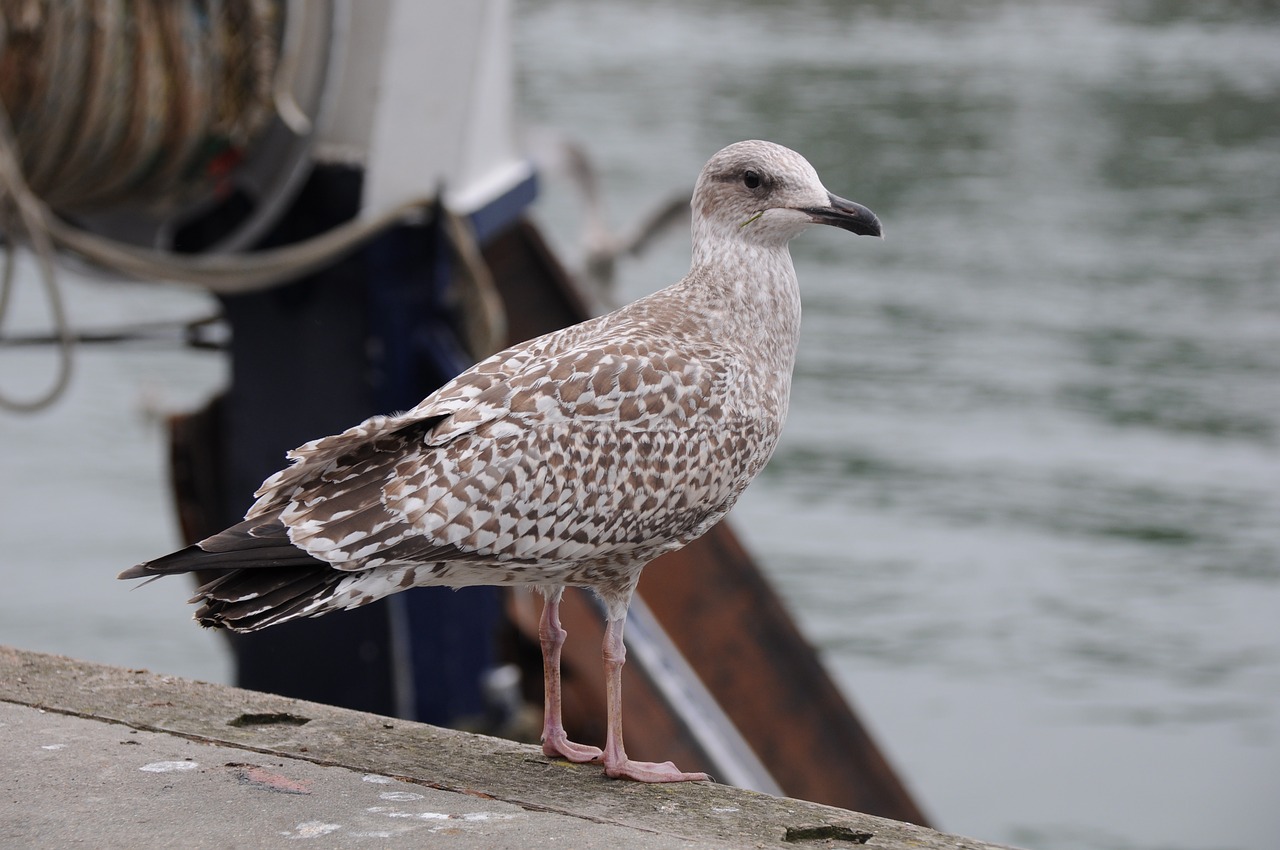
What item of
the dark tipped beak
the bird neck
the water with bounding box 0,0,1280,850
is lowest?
the water with bounding box 0,0,1280,850

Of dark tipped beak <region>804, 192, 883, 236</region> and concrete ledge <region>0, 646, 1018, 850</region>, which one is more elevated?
dark tipped beak <region>804, 192, 883, 236</region>

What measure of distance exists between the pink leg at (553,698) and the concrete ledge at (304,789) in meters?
0.05

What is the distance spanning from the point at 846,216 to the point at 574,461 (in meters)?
0.91

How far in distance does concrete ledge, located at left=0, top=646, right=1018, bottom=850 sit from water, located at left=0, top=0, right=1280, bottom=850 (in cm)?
432

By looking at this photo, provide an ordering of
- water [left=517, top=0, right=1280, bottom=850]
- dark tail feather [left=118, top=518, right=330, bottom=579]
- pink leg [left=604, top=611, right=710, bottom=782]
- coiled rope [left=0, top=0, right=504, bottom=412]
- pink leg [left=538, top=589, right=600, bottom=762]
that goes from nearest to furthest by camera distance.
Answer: dark tail feather [left=118, top=518, right=330, bottom=579] < pink leg [left=604, top=611, right=710, bottom=782] < pink leg [left=538, top=589, right=600, bottom=762] < coiled rope [left=0, top=0, right=504, bottom=412] < water [left=517, top=0, right=1280, bottom=850]

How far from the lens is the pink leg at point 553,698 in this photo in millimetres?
4160

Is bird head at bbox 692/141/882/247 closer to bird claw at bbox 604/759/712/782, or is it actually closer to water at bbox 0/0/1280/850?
bird claw at bbox 604/759/712/782

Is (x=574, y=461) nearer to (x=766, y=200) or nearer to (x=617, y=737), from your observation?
(x=617, y=737)

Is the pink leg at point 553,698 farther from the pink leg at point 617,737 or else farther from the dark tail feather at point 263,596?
the dark tail feather at point 263,596

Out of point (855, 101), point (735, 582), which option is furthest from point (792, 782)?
point (855, 101)

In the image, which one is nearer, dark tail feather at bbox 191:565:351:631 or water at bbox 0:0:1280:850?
dark tail feather at bbox 191:565:351:631

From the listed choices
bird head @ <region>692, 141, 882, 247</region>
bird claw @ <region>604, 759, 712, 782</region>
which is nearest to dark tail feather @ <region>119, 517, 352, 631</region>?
bird claw @ <region>604, 759, 712, 782</region>

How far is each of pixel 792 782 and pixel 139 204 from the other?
15.7 feet

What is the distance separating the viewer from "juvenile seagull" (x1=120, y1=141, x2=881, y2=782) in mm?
3559
